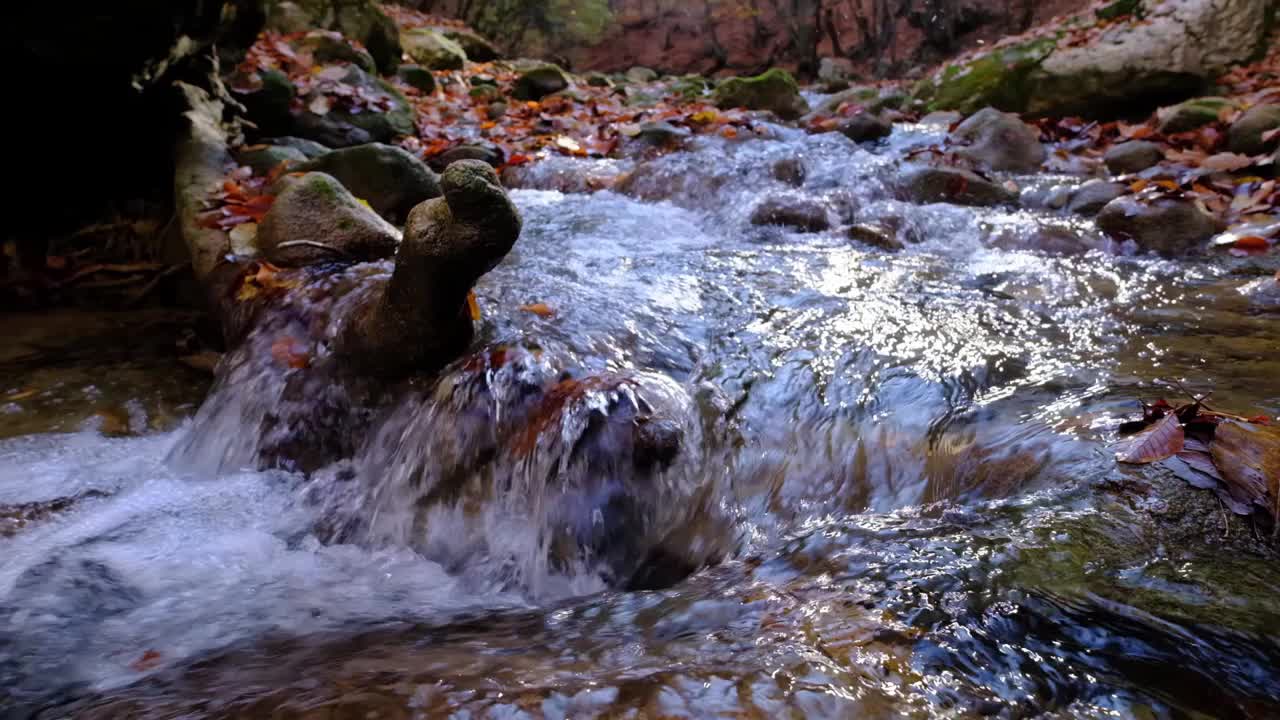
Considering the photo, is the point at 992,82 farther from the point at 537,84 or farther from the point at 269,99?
the point at 269,99

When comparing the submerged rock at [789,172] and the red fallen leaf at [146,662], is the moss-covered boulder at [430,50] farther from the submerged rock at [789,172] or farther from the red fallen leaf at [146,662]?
the red fallen leaf at [146,662]

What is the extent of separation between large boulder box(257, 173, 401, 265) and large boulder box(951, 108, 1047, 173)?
495 centimetres

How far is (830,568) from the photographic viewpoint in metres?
1.54

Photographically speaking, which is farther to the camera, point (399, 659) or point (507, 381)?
point (507, 381)

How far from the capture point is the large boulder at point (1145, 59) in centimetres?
677

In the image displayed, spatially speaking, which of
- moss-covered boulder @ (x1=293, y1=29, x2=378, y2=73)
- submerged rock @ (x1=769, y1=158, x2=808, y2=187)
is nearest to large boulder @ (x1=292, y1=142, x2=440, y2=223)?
submerged rock @ (x1=769, y1=158, x2=808, y2=187)

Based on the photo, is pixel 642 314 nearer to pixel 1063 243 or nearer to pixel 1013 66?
pixel 1063 243

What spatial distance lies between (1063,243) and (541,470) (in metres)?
3.48

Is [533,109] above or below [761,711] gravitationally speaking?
above

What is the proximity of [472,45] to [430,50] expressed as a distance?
102 inches

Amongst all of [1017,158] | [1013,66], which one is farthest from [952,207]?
[1013,66]

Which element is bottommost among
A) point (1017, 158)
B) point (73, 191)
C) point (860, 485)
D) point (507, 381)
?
point (860, 485)

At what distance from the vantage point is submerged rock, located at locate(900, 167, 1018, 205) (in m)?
4.93

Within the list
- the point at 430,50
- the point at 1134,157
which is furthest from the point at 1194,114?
the point at 430,50
